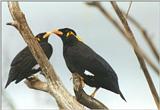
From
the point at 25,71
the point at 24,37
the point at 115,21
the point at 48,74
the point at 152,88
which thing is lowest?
the point at 25,71

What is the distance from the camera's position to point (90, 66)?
8.93ft

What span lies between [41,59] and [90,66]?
1.17ft

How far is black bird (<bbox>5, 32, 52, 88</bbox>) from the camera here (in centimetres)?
278

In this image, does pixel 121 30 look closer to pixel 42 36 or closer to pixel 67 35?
pixel 42 36

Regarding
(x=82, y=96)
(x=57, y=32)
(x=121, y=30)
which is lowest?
(x=82, y=96)

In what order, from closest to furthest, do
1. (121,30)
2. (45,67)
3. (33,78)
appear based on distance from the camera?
1. (121,30)
2. (45,67)
3. (33,78)

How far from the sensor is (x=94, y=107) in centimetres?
232

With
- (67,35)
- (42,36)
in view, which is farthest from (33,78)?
(67,35)

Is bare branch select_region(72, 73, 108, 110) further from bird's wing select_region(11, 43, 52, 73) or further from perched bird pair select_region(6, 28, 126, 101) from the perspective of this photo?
bird's wing select_region(11, 43, 52, 73)

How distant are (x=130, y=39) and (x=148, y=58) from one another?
0.04m

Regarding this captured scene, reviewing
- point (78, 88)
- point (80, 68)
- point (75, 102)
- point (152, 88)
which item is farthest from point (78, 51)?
point (152, 88)

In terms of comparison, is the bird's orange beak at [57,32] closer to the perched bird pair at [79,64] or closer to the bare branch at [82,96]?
the perched bird pair at [79,64]

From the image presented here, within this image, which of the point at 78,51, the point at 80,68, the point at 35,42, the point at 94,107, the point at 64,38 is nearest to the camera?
the point at 94,107

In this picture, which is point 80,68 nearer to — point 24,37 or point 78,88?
point 78,88
